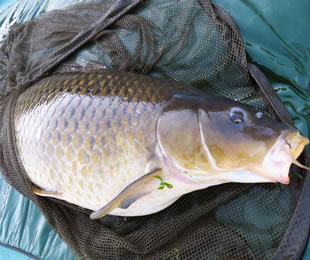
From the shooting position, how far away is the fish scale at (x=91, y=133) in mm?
987

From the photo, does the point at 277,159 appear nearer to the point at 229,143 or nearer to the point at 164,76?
the point at 229,143

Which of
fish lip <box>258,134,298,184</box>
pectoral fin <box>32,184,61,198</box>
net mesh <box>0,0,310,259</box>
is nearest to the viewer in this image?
fish lip <box>258,134,298,184</box>

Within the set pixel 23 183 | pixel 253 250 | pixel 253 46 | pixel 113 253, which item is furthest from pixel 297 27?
pixel 23 183

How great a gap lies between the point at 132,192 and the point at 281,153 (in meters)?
0.48

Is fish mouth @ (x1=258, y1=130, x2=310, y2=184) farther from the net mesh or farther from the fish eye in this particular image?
the net mesh

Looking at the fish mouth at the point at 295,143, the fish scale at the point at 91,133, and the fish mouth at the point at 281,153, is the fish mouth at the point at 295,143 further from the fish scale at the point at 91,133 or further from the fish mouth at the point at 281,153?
the fish scale at the point at 91,133

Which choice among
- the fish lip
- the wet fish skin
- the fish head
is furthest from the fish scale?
the fish lip

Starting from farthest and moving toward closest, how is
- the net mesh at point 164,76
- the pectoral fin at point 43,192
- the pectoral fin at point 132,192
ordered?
the pectoral fin at point 43,192
the net mesh at point 164,76
the pectoral fin at point 132,192

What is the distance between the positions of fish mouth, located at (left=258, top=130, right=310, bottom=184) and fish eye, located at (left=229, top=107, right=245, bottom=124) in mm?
125

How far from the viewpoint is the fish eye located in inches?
34.8

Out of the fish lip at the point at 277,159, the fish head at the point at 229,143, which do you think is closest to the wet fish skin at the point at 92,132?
the fish head at the point at 229,143

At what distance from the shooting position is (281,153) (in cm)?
82

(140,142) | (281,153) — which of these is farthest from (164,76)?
(281,153)

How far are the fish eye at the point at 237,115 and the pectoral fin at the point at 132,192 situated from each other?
11.5 inches
